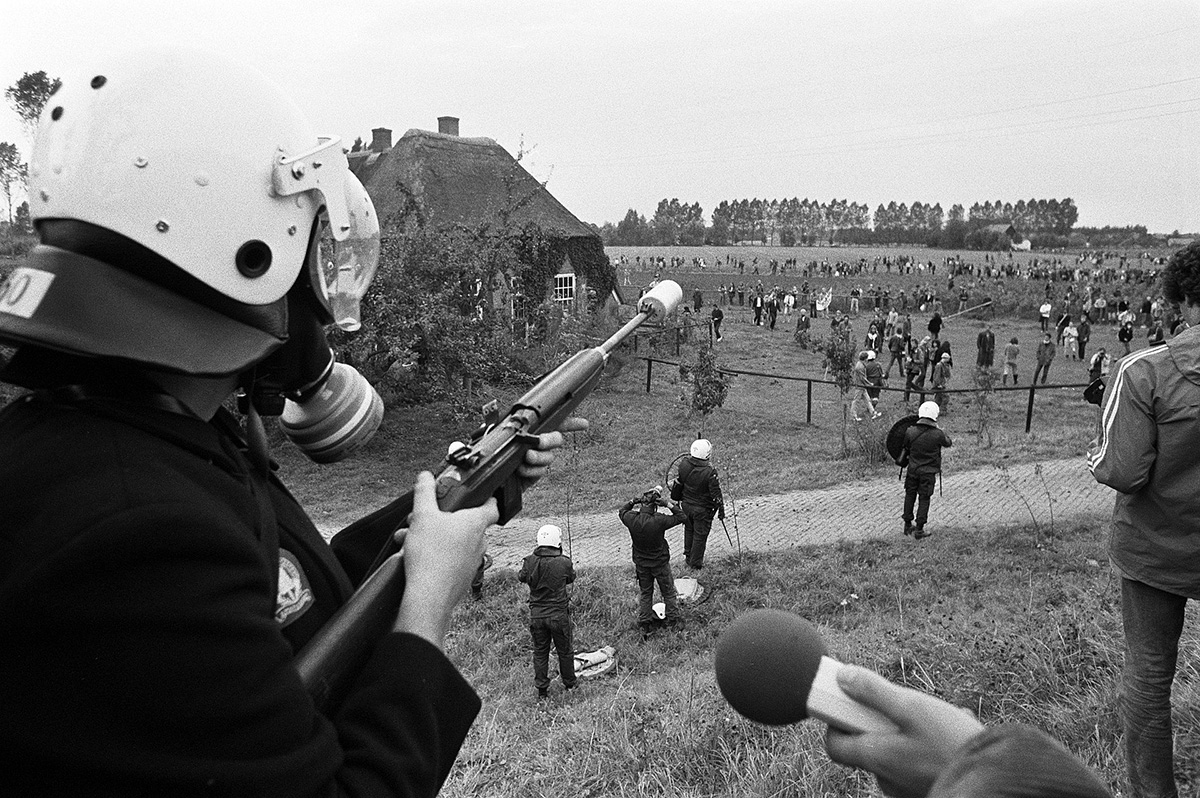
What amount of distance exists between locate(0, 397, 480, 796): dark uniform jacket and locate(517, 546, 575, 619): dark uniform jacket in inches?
281

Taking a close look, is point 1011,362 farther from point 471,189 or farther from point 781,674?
point 781,674

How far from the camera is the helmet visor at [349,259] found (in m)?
1.60

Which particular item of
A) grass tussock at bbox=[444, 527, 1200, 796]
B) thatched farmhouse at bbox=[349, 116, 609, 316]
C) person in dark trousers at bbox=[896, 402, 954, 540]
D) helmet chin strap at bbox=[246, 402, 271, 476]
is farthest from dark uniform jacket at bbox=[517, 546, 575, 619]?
thatched farmhouse at bbox=[349, 116, 609, 316]

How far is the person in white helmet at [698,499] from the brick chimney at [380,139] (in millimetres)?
24844

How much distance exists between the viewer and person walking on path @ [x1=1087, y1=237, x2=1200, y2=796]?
11.0ft

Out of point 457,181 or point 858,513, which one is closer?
point 858,513

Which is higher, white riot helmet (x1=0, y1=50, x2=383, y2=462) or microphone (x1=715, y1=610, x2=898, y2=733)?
white riot helmet (x1=0, y1=50, x2=383, y2=462)

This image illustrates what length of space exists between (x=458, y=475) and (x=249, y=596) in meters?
0.67

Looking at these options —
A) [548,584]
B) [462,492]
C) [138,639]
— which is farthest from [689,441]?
[138,639]

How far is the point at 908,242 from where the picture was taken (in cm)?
10306

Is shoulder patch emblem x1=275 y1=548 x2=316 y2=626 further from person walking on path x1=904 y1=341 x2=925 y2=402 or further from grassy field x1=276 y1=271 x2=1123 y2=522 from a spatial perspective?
person walking on path x1=904 y1=341 x2=925 y2=402

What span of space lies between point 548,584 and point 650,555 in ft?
4.33

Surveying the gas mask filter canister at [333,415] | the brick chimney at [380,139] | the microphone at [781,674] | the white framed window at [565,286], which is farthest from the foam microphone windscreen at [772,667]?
the brick chimney at [380,139]

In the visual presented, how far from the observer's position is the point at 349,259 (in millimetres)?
1717
